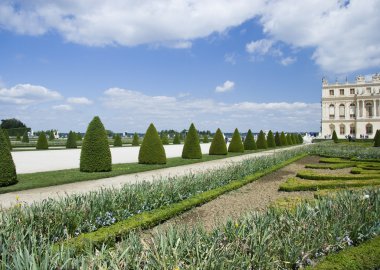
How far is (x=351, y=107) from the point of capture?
73625 mm

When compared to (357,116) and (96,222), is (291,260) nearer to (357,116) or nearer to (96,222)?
(96,222)

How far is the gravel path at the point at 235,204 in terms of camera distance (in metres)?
5.93

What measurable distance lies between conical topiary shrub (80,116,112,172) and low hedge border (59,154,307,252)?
5896 mm

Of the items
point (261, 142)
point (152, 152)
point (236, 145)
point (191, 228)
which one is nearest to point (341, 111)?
point (261, 142)

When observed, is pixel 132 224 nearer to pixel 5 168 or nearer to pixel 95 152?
pixel 5 168

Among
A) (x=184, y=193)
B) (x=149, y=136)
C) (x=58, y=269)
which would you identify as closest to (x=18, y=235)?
(x=58, y=269)

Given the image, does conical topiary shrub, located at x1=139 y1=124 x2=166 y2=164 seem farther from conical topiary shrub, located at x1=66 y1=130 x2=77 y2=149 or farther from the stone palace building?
the stone palace building

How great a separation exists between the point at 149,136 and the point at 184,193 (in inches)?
335

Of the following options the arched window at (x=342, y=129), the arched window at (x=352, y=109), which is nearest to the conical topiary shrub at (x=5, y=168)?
the arched window at (x=342, y=129)

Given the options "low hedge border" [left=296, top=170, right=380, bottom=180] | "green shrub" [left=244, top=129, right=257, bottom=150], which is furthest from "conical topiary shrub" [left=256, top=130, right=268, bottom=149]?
"low hedge border" [left=296, top=170, right=380, bottom=180]

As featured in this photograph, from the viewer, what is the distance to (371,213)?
15.9ft

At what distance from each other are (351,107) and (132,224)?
7783cm

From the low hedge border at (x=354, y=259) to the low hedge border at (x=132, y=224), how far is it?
2350 mm

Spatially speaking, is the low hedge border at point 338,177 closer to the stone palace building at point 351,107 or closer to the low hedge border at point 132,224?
the low hedge border at point 132,224
